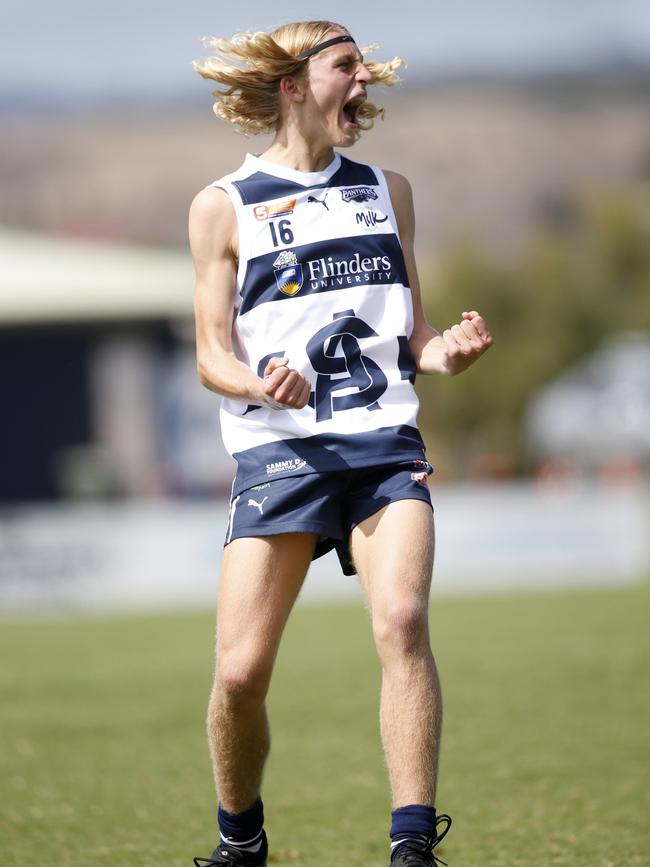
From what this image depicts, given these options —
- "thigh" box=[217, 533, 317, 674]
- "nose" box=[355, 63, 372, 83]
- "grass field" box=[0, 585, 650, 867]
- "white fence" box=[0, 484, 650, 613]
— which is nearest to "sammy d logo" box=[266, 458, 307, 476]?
"thigh" box=[217, 533, 317, 674]

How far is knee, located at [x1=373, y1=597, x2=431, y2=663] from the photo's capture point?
4.72m

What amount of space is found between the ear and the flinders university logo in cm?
54

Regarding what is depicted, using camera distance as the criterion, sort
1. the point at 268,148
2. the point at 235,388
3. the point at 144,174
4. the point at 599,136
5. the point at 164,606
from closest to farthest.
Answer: the point at 235,388 < the point at 268,148 < the point at 164,606 < the point at 144,174 < the point at 599,136

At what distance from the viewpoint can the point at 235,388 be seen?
491 cm

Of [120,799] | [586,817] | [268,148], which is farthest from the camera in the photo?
[120,799]

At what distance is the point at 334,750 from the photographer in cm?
830

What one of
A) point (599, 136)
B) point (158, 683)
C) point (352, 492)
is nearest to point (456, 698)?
point (158, 683)

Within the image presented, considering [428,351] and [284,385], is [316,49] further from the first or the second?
[284,385]

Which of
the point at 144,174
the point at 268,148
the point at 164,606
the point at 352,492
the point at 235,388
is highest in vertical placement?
the point at 144,174

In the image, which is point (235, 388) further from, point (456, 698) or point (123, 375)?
point (123, 375)

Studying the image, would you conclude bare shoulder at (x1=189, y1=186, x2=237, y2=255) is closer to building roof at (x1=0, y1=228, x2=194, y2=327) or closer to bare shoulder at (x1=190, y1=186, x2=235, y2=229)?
bare shoulder at (x1=190, y1=186, x2=235, y2=229)

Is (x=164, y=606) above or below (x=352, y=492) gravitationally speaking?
below

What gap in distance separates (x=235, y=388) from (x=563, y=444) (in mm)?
40529

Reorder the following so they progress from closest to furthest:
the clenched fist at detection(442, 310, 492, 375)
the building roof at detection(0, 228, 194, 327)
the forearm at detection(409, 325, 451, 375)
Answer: the clenched fist at detection(442, 310, 492, 375)
the forearm at detection(409, 325, 451, 375)
the building roof at detection(0, 228, 194, 327)
